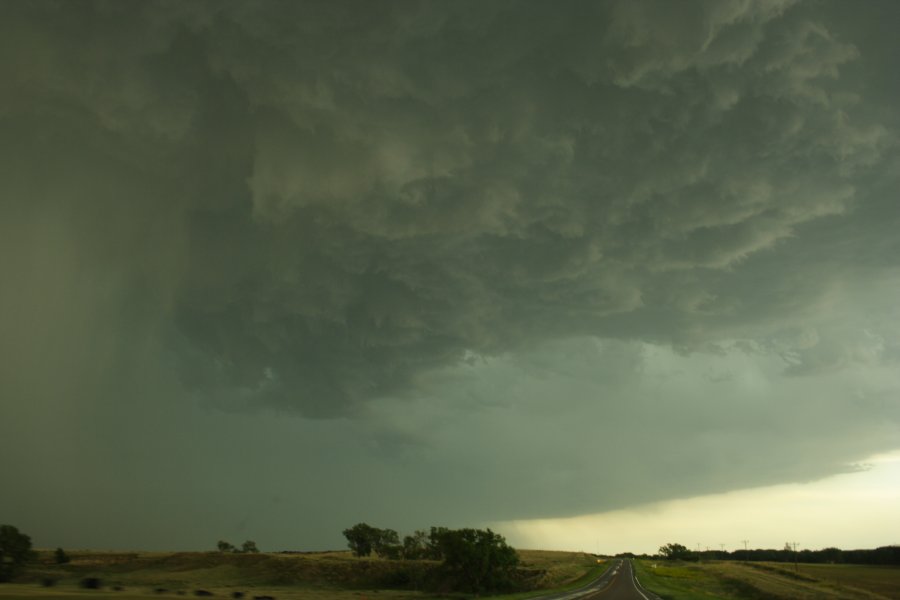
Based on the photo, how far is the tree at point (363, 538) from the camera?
162350mm

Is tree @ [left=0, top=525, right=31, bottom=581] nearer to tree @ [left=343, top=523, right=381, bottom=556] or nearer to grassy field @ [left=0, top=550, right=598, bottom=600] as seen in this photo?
grassy field @ [left=0, top=550, right=598, bottom=600]

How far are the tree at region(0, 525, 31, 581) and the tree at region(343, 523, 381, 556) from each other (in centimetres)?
11249

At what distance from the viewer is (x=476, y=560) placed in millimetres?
77125

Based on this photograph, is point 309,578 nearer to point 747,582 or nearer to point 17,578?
point 17,578

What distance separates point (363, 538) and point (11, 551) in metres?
116

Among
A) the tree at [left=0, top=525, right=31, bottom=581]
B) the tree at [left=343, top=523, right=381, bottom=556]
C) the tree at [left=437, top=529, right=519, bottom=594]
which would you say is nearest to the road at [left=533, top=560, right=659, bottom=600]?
the tree at [left=437, top=529, right=519, bottom=594]

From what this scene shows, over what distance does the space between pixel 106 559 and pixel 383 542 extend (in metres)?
→ 68.3

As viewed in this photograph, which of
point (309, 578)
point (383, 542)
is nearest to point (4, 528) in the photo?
point (309, 578)

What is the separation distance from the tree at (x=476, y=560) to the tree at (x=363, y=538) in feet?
299

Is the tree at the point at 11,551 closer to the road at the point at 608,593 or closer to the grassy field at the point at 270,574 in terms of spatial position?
the grassy field at the point at 270,574

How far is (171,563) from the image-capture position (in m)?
117

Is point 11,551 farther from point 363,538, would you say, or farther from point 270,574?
point 363,538

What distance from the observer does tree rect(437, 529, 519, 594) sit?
3029 inches

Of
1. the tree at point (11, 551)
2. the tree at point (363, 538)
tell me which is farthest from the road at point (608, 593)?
the tree at point (363, 538)
